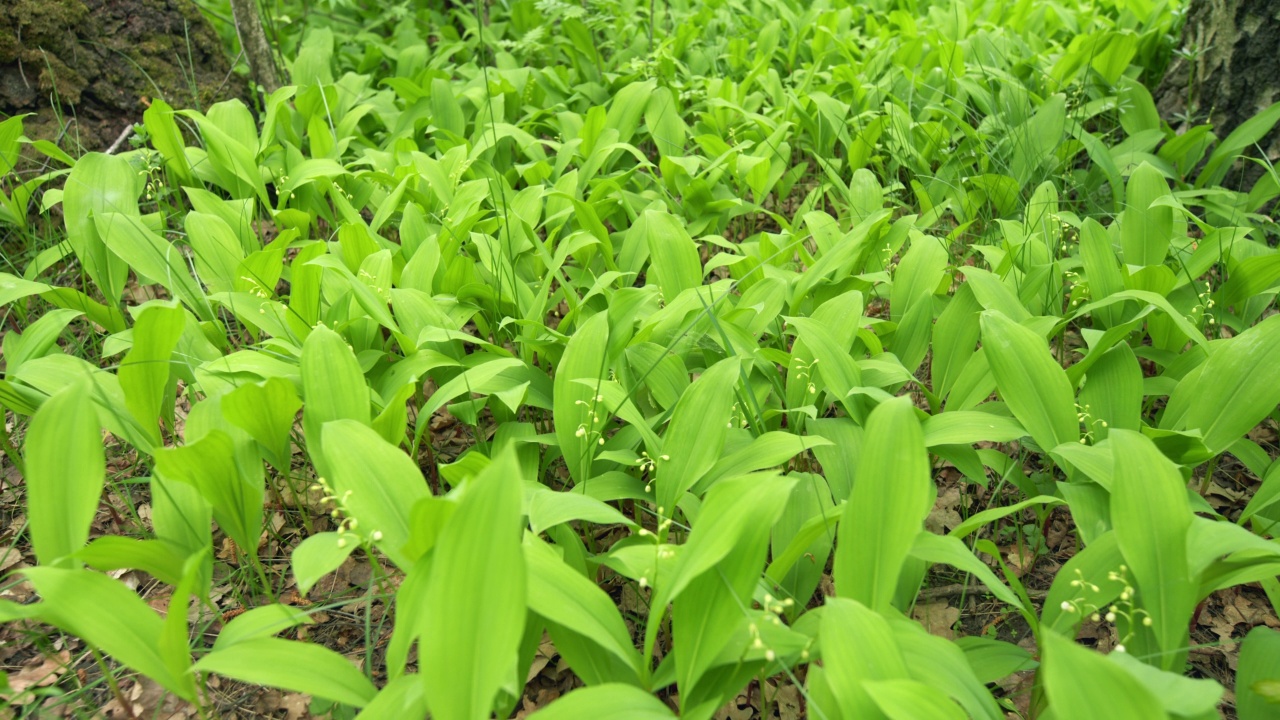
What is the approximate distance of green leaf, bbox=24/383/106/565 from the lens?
1.48 m

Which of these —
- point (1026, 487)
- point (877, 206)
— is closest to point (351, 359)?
point (1026, 487)

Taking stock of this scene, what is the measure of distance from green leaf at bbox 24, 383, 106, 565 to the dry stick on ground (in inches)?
113

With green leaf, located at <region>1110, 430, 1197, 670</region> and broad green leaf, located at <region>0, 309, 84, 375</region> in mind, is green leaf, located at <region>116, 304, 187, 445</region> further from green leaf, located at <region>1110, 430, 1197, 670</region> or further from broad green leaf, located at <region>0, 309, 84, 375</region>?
green leaf, located at <region>1110, 430, 1197, 670</region>

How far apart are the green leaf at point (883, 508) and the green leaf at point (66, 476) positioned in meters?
1.42

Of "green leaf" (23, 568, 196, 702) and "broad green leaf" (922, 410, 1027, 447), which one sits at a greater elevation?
"broad green leaf" (922, 410, 1027, 447)

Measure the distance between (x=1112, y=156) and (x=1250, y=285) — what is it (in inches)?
42.4

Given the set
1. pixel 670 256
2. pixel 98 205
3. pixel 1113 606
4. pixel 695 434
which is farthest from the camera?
pixel 98 205

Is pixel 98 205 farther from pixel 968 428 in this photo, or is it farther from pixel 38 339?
pixel 968 428

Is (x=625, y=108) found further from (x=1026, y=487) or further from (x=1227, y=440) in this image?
(x=1227, y=440)

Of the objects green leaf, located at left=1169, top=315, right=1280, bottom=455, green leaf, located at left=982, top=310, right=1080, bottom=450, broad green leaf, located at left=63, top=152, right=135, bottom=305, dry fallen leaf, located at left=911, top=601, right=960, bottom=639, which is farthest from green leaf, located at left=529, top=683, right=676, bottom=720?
broad green leaf, located at left=63, top=152, right=135, bottom=305

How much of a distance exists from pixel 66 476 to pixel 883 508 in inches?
60.5

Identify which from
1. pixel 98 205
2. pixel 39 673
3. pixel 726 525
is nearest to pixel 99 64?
pixel 98 205

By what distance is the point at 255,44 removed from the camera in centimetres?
387

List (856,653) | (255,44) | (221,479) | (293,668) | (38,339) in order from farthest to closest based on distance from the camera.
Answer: (255,44), (38,339), (221,479), (293,668), (856,653)
